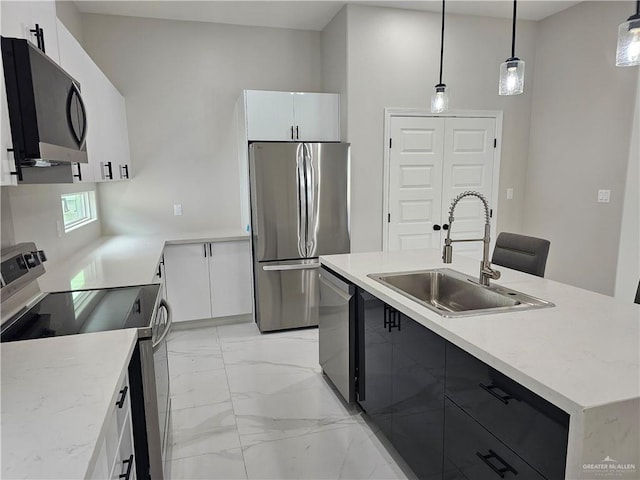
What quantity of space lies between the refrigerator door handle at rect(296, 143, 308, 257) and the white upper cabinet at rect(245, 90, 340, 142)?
1.10 feet

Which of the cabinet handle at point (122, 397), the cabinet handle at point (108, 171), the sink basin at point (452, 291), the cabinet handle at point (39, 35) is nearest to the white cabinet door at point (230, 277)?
the cabinet handle at point (108, 171)

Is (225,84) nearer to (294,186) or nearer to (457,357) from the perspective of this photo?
(294,186)

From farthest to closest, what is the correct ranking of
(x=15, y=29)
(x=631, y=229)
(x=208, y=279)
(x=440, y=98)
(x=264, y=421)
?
(x=208, y=279) → (x=631, y=229) → (x=440, y=98) → (x=264, y=421) → (x=15, y=29)

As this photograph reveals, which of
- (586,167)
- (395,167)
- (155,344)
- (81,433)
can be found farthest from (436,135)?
(81,433)

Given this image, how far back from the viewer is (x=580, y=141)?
3.91 meters

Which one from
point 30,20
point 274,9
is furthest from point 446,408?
point 274,9

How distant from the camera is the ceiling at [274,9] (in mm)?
3641

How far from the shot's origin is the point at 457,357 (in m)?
1.52

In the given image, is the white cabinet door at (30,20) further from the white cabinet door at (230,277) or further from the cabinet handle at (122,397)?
the white cabinet door at (230,277)

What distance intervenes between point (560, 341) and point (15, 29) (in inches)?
83.1

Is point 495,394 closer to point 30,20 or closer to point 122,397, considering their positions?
point 122,397

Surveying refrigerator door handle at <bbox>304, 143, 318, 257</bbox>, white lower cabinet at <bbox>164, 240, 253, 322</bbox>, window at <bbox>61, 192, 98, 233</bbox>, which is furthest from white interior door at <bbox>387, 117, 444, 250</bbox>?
window at <bbox>61, 192, 98, 233</bbox>

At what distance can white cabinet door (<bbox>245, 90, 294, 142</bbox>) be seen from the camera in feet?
12.3

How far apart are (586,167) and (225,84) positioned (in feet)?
11.6
